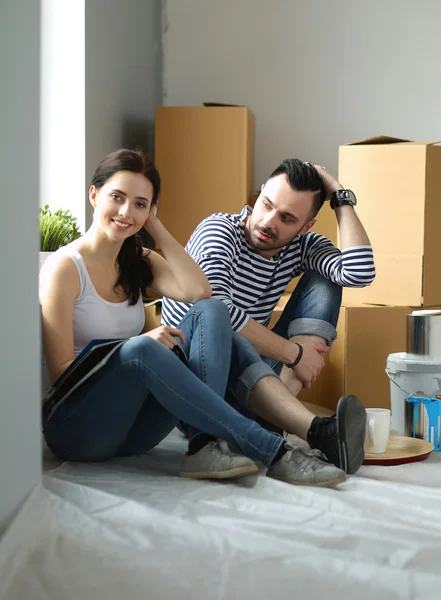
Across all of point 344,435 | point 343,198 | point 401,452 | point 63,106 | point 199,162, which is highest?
point 63,106

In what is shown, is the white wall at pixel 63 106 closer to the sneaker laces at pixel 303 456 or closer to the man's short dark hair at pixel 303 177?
the man's short dark hair at pixel 303 177

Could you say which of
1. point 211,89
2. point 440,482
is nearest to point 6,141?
point 440,482

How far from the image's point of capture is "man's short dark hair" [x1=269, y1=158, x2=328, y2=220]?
2053 millimetres

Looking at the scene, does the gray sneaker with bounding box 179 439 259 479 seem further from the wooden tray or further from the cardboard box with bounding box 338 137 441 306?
the cardboard box with bounding box 338 137 441 306

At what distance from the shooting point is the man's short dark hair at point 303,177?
6.73 feet

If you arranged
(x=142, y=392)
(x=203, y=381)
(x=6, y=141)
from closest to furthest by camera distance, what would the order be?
(x=6, y=141) < (x=142, y=392) < (x=203, y=381)

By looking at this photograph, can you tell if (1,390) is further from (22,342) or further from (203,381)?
(203,381)

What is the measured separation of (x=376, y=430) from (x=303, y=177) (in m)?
0.70

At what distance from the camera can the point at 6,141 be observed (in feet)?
3.55

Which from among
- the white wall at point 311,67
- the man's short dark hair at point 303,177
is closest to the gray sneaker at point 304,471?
the man's short dark hair at point 303,177

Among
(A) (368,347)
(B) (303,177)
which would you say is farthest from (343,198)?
(A) (368,347)

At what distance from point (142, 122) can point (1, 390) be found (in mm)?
2188

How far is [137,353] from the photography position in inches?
59.5

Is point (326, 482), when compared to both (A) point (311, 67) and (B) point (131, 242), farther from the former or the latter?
(A) point (311, 67)
